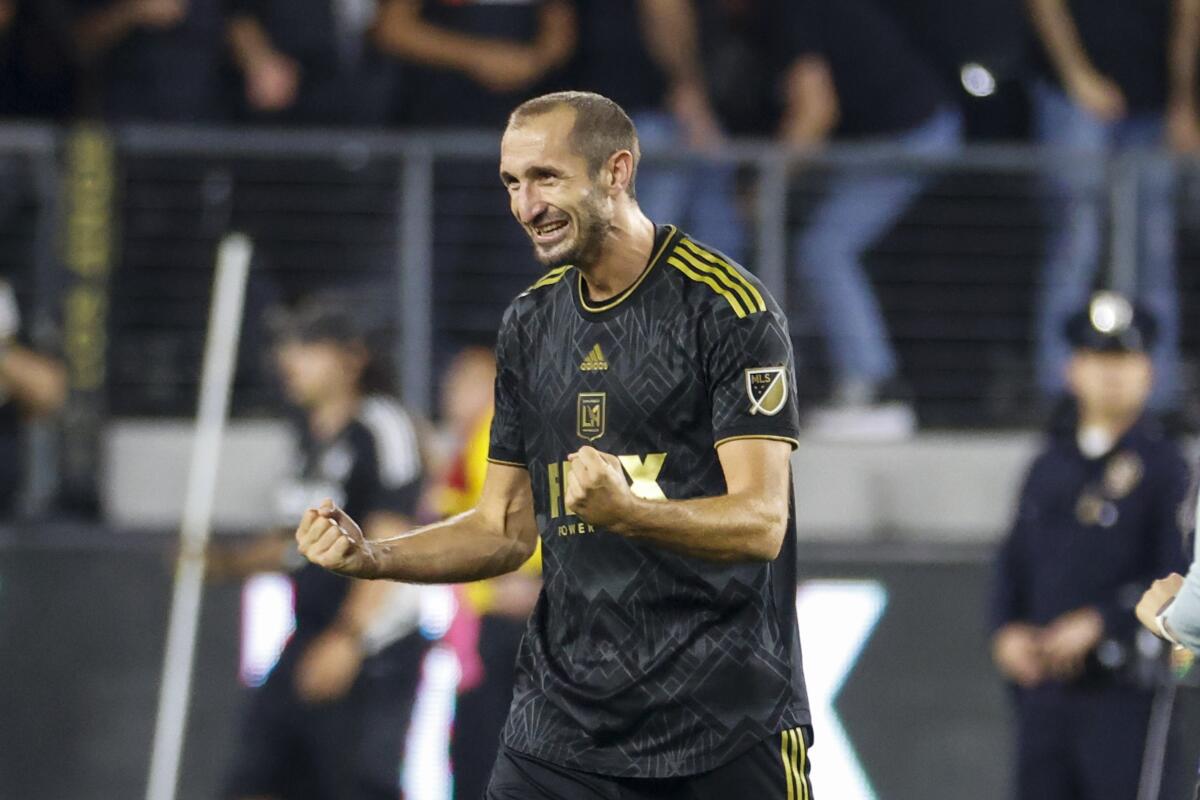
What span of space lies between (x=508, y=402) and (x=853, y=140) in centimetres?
545

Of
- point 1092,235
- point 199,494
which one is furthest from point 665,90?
point 199,494

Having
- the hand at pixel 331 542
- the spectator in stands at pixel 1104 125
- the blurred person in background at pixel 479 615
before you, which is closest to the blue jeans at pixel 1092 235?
the spectator in stands at pixel 1104 125

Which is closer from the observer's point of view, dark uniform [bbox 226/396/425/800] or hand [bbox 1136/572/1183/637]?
hand [bbox 1136/572/1183/637]


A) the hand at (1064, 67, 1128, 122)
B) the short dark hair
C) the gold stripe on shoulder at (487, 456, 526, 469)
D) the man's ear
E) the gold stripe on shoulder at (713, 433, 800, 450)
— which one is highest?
the hand at (1064, 67, 1128, 122)

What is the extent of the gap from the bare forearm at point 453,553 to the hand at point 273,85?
5.21 m

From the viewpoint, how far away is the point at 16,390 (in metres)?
9.34

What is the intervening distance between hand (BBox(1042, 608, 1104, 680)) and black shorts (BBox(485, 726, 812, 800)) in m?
3.29

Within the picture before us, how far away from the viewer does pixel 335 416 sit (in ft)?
29.4

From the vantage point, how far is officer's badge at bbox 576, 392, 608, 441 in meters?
4.72

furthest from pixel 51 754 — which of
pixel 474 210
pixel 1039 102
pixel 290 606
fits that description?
pixel 1039 102

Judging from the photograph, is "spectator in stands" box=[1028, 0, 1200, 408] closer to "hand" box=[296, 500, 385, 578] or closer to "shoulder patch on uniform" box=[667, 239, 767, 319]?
"shoulder patch on uniform" box=[667, 239, 767, 319]

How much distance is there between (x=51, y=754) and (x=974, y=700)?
389cm

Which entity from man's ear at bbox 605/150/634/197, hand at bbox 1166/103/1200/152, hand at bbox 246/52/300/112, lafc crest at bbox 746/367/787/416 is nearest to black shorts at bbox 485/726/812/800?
lafc crest at bbox 746/367/787/416

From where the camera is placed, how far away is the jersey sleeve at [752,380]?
14.9 feet
